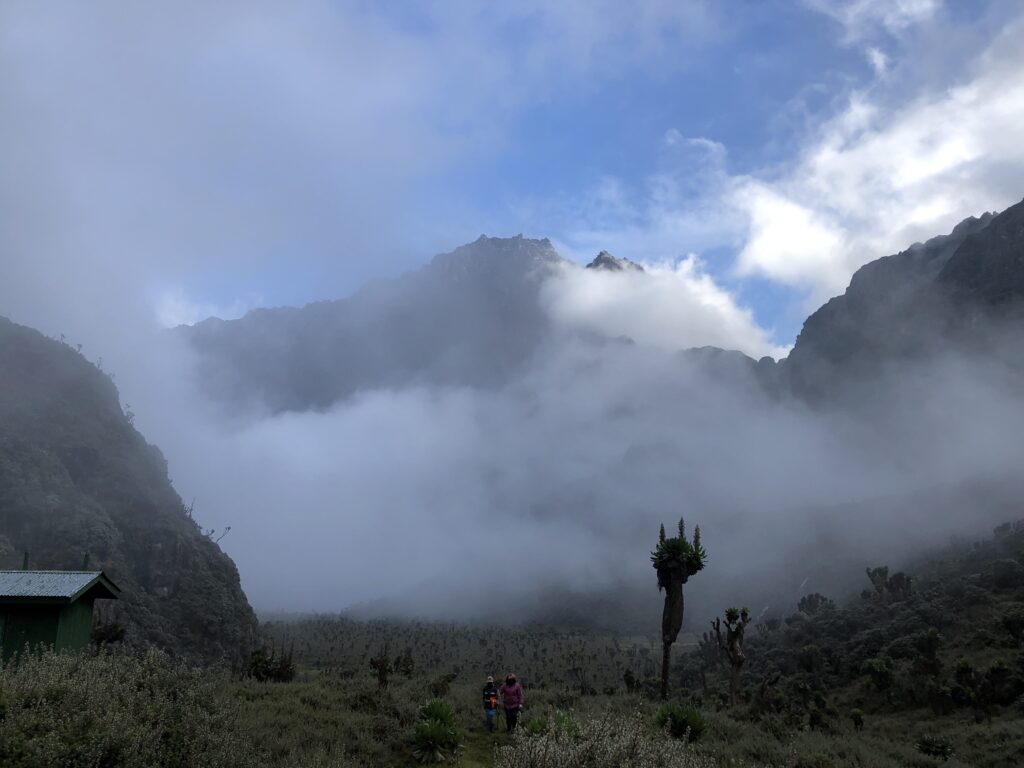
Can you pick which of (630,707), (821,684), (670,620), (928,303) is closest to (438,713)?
(630,707)

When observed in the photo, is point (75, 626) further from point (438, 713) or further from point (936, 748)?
point (936, 748)

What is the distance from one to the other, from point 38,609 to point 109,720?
1053 centimetres

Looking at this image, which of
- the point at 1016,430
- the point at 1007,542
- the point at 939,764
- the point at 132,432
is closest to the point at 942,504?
the point at 1007,542

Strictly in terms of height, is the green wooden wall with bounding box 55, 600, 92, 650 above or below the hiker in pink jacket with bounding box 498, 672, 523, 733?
above

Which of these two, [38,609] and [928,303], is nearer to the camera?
[38,609]

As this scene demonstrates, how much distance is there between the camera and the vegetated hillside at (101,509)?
69188 mm

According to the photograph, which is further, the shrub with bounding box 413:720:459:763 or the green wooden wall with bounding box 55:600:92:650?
the green wooden wall with bounding box 55:600:92:650

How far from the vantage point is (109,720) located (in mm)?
8945

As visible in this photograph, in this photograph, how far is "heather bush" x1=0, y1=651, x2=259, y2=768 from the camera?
8.21 m

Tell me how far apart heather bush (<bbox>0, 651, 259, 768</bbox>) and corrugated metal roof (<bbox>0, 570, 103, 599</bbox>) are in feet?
21.6

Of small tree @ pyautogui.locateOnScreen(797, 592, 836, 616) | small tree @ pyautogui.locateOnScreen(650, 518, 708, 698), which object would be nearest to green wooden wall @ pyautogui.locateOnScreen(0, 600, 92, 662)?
small tree @ pyautogui.locateOnScreen(650, 518, 708, 698)

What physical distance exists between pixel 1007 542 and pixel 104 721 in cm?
6525

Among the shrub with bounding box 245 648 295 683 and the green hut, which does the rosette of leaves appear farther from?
the shrub with bounding box 245 648 295 683

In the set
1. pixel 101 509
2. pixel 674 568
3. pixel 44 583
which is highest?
pixel 101 509
